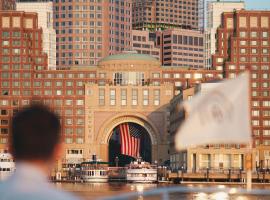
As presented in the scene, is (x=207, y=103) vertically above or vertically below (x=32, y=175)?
above

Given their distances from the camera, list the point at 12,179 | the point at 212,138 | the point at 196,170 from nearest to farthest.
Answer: the point at 12,179 < the point at 212,138 < the point at 196,170

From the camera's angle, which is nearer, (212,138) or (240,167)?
(212,138)

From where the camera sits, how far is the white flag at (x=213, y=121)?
11.7m

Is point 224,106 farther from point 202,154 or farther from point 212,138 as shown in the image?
point 202,154

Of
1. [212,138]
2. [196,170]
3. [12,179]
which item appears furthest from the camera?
[196,170]

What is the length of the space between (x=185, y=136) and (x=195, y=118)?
1.14 ft

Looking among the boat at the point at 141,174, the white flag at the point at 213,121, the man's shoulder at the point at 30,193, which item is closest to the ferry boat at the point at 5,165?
the boat at the point at 141,174

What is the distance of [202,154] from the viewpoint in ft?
594

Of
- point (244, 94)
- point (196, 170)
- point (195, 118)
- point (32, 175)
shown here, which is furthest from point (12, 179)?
point (196, 170)

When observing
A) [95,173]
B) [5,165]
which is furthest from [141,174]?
[5,165]

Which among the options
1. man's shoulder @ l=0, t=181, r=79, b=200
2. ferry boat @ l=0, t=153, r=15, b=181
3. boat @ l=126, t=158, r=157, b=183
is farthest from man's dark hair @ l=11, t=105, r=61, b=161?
ferry boat @ l=0, t=153, r=15, b=181

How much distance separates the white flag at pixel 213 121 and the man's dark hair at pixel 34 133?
223 cm

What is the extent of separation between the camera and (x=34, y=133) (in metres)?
9.66

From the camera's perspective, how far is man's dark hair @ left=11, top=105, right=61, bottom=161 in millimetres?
9672
